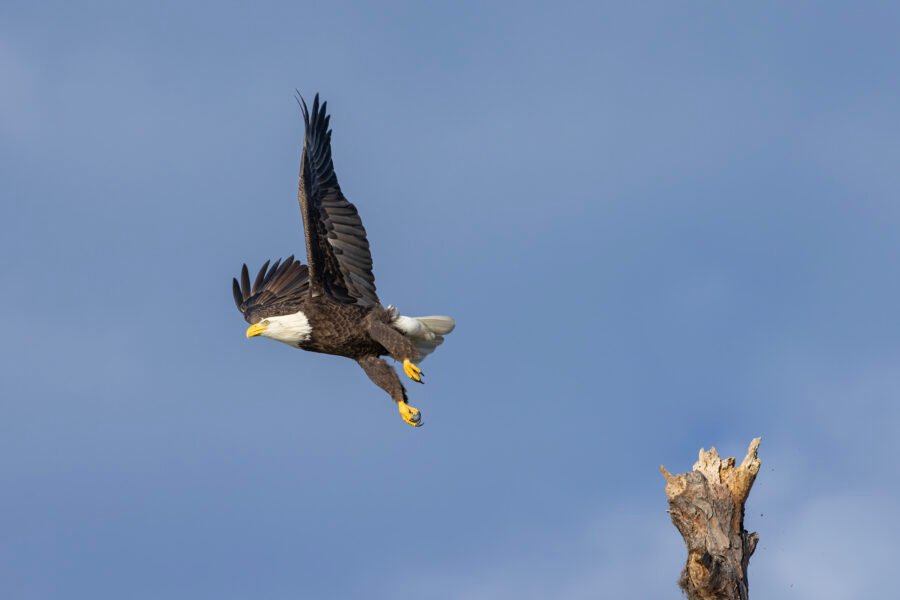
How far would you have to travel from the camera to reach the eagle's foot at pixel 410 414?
1005 cm

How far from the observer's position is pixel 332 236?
1030 cm

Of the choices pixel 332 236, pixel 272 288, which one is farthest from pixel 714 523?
pixel 272 288

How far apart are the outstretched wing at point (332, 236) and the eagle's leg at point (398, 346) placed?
0.32 metres

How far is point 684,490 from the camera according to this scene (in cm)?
762

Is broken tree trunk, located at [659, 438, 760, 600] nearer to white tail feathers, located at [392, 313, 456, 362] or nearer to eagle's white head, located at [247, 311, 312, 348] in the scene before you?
white tail feathers, located at [392, 313, 456, 362]

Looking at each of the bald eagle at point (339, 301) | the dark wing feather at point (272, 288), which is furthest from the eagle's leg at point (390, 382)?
the dark wing feather at point (272, 288)

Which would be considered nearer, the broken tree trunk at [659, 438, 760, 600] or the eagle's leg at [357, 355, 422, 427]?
the broken tree trunk at [659, 438, 760, 600]

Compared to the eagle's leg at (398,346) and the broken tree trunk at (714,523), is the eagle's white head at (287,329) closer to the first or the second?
the eagle's leg at (398,346)

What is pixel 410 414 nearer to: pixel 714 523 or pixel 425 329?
pixel 425 329

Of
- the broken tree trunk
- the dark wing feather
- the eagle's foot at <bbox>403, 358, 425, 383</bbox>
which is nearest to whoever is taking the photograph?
the broken tree trunk

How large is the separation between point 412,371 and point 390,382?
36cm

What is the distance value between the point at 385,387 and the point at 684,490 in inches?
127

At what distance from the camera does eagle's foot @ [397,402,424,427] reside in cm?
1005

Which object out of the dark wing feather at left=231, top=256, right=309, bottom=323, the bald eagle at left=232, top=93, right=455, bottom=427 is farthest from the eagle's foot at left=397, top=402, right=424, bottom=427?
the dark wing feather at left=231, top=256, right=309, bottom=323
